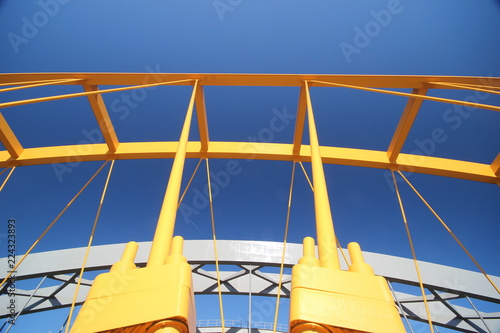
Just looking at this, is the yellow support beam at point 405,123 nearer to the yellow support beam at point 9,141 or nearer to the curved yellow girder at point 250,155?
the curved yellow girder at point 250,155

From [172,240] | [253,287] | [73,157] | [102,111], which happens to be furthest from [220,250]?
[172,240]

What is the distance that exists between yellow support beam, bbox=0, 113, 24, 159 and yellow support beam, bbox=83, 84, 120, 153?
180cm

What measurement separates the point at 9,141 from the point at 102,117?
2.13 m

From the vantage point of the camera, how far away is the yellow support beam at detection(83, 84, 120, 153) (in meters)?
5.18

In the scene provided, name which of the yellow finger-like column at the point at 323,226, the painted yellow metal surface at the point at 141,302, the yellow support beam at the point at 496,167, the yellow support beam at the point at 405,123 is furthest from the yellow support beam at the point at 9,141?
the yellow support beam at the point at 496,167

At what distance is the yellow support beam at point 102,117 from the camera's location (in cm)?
518

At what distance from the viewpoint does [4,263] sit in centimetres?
1239

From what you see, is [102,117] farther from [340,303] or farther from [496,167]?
[496,167]

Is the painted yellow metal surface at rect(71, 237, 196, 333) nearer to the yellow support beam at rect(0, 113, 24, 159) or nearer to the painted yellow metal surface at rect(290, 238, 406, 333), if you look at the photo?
the painted yellow metal surface at rect(290, 238, 406, 333)

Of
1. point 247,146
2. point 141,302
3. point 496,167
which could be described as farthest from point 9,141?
point 496,167

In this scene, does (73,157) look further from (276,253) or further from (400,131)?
(276,253)

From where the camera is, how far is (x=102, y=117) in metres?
5.52

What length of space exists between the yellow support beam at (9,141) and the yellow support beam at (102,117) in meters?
1.80

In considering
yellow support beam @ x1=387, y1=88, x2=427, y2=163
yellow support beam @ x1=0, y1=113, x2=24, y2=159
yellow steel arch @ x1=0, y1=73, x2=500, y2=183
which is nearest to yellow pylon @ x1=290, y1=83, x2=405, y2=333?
yellow steel arch @ x1=0, y1=73, x2=500, y2=183
